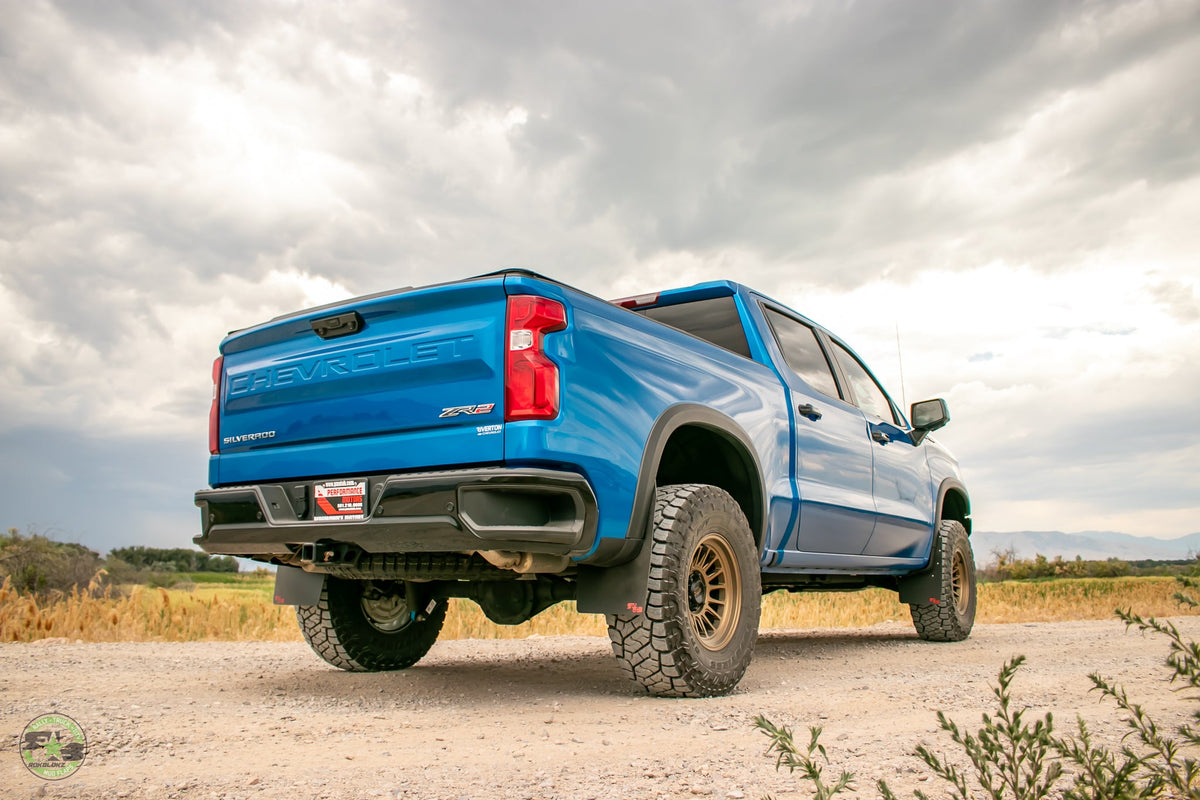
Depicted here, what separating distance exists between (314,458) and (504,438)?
3.46 ft

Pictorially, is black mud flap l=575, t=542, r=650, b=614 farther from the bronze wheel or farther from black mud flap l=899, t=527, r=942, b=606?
black mud flap l=899, t=527, r=942, b=606

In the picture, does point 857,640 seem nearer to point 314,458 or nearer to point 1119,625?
point 1119,625

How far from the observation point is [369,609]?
17.2 ft

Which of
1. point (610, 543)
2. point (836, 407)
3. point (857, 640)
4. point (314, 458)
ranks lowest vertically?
point (857, 640)

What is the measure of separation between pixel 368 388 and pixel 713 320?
245 centimetres

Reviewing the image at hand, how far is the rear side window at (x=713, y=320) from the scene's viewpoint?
530 centimetres

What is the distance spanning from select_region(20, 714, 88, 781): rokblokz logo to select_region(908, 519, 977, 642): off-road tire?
614 centimetres

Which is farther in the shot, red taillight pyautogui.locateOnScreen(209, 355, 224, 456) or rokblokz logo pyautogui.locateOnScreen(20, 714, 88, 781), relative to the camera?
red taillight pyautogui.locateOnScreen(209, 355, 224, 456)

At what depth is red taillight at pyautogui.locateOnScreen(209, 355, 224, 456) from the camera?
4.39 metres

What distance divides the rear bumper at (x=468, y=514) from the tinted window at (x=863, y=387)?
3537 mm

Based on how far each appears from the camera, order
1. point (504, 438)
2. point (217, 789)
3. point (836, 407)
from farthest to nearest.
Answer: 1. point (836, 407)
2. point (504, 438)
3. point (217, 789)

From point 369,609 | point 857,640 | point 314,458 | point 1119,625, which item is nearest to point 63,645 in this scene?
point 369,609

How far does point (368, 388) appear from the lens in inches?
148

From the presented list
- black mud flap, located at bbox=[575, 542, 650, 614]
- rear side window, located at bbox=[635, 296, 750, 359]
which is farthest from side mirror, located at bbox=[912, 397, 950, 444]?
black mud flap, located at bbox=[575, 542, 650, 614]
